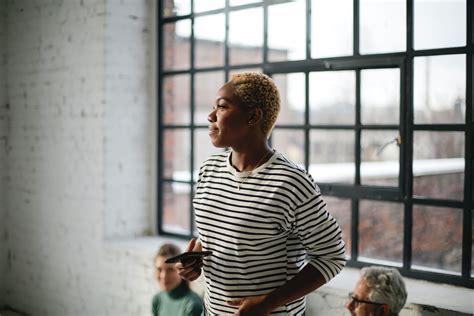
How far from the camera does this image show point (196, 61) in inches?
150

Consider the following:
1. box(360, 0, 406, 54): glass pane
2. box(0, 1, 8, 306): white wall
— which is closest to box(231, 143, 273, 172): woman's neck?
box(360, 0, 406, 54): glass pane

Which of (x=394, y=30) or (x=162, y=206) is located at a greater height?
(x=394, y=30)

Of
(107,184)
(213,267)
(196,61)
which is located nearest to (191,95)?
(196,61)

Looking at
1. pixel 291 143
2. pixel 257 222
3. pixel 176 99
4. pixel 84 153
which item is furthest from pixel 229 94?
pixel 84 153

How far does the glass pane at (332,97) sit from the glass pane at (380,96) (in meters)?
0.07

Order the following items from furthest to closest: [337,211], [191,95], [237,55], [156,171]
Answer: [156,171] < [191,95] < [237,55] < [337,211]

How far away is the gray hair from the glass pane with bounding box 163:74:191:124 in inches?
76.9

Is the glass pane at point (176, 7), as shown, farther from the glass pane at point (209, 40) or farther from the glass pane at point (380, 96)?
the glass pane at point (380, 96)

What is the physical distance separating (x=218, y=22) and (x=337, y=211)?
1346mm

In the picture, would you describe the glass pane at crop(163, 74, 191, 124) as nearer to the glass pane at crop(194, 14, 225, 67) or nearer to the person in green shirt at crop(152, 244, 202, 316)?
the glass pane at crop(194, 14, 225, 67)

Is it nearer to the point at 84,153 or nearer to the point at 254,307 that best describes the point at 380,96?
the point at 254,307

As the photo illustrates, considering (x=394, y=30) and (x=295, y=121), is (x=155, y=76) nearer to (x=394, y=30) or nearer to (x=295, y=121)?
(x=295, y=121)

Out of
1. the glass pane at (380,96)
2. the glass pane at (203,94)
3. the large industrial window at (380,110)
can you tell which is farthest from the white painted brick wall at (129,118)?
the glass pane at (380,96)

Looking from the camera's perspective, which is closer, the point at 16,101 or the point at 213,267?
the point at 213,267
